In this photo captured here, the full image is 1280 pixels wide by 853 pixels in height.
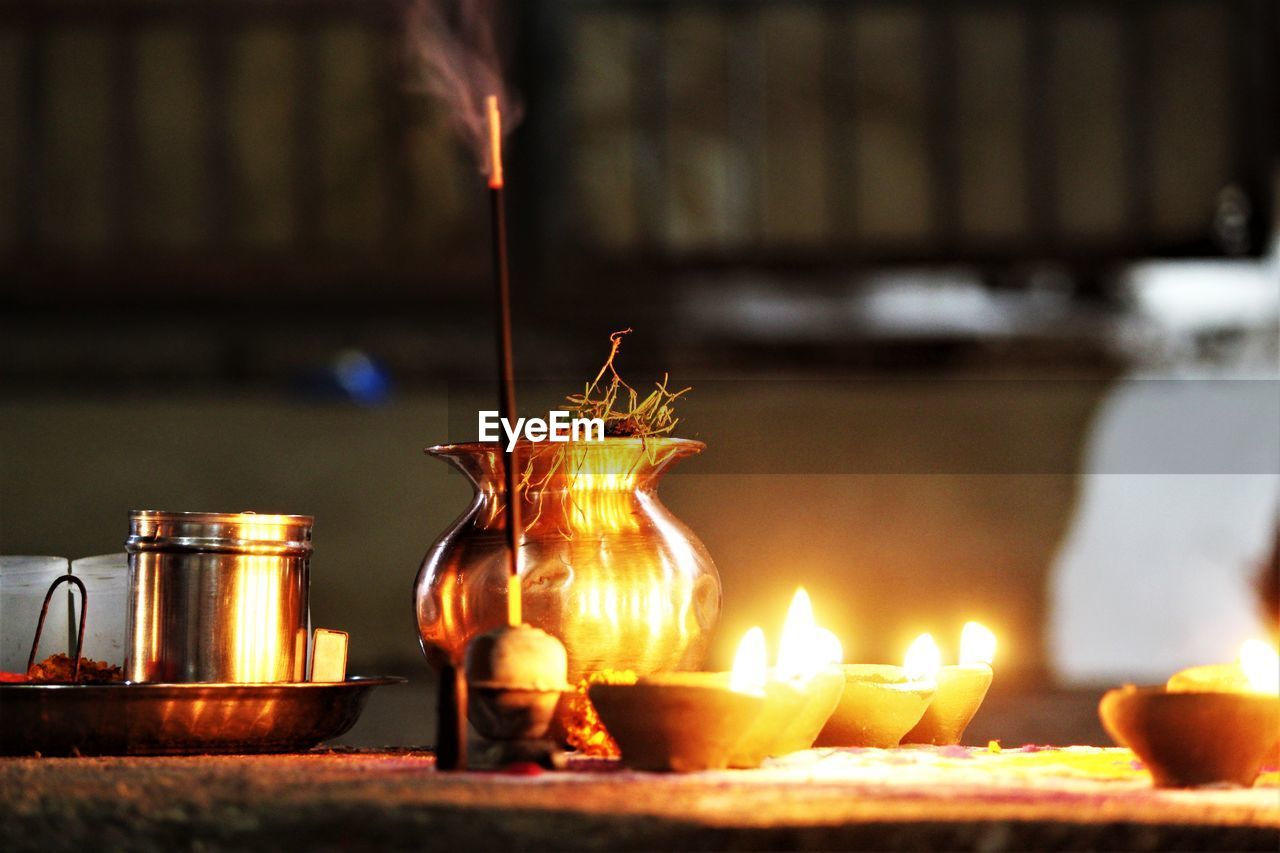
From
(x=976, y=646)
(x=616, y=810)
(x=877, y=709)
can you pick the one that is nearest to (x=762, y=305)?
(x=976, y=646)

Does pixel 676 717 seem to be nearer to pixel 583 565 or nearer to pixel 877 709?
pixel 583 565

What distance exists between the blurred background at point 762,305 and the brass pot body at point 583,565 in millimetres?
2713

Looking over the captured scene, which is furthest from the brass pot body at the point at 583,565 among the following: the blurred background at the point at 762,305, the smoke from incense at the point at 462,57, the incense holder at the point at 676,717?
the blurred background at the point at 762,305

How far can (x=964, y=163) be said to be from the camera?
4.34 m

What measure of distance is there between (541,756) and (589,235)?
10.5ft

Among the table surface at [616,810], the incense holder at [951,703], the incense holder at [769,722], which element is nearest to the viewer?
the table surface at [616,810]

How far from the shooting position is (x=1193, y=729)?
112 cm

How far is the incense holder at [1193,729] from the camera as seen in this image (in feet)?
3.68

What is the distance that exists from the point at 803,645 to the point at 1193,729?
368 mm

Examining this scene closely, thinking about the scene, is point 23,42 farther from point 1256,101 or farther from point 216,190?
point 1256,101

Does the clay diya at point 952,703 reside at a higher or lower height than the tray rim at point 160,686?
lower

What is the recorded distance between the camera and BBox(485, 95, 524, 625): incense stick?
4.31 feet

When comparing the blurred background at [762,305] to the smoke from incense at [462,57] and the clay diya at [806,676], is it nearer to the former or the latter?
the smoke from incense at [462,57]

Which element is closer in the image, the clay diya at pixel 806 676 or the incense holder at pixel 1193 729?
the incense holder at pixel 1193 729
